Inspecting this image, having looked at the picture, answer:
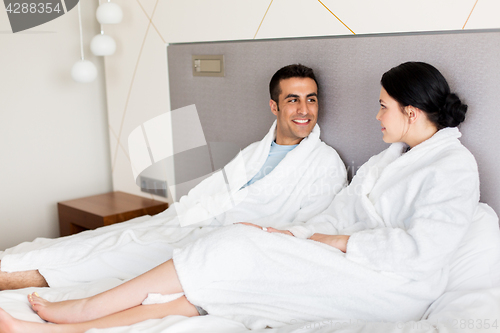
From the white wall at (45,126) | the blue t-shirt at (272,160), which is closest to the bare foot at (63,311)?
the blue t-shirt at (272,160)

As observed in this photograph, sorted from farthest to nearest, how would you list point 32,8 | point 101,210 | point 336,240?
point 32,8, point 101,210, point 336,240

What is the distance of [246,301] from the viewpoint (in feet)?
4.79

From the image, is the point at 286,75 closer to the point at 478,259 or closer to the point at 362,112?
the point at 362,112

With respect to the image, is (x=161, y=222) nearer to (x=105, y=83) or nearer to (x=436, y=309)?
(x=436, y=309)

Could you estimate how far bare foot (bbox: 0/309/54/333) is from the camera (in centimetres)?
132

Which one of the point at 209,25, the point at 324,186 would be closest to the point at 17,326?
the point at 324,186

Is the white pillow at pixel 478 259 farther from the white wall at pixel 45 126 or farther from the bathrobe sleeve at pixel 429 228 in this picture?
the white wall at pixel 45 126

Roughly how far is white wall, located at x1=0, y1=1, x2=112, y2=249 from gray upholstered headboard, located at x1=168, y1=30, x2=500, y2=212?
0.79 metres

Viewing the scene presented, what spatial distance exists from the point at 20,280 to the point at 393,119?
1.53 m

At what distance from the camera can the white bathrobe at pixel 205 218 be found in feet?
5.95

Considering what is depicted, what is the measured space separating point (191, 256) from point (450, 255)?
813 mm

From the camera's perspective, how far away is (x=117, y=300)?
143 cm

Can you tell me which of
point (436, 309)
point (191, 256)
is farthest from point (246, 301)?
point (436, 309)

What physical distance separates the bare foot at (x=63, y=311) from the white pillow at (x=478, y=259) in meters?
1.16
